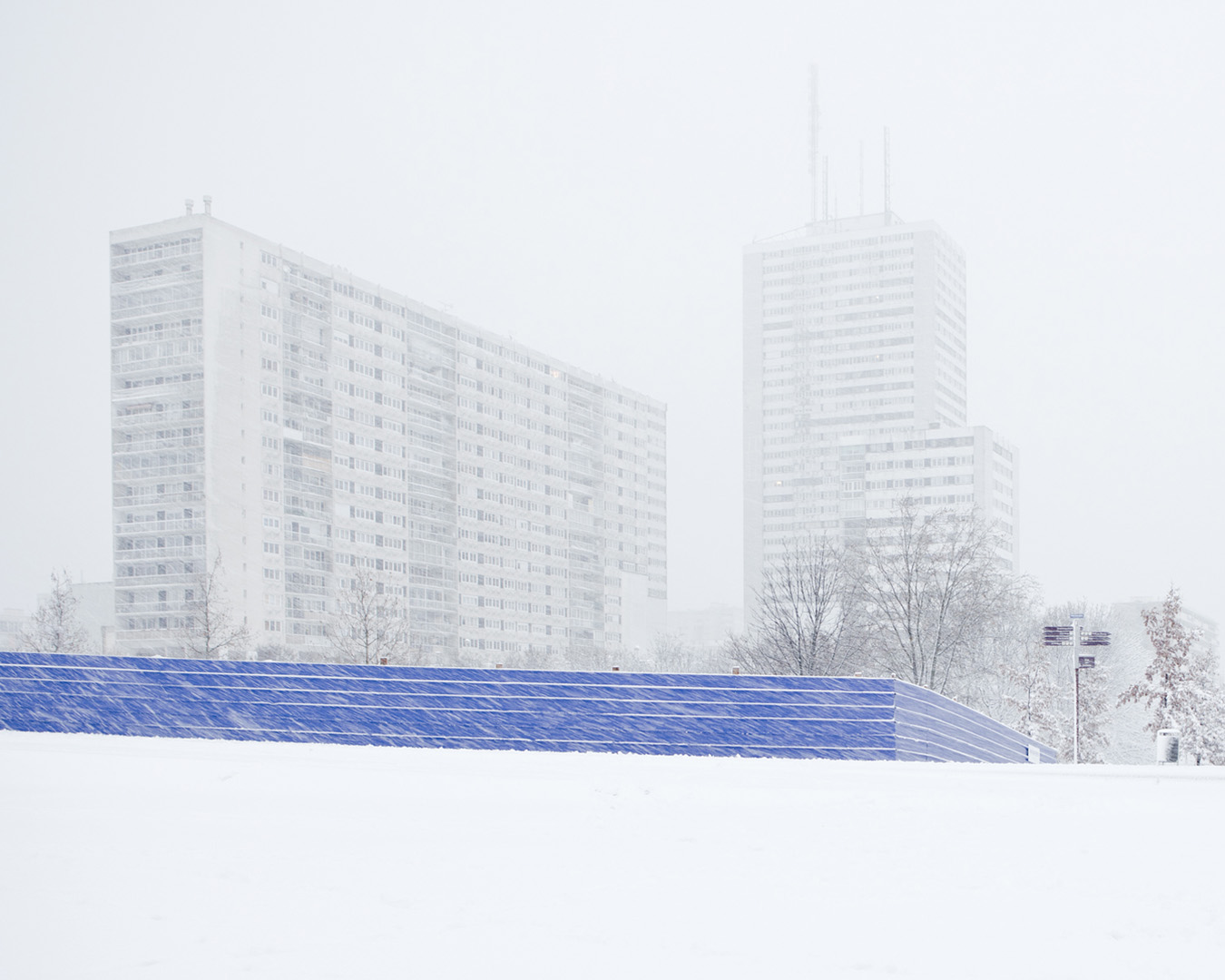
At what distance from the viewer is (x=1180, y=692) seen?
5550cm

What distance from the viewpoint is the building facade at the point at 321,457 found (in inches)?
4651

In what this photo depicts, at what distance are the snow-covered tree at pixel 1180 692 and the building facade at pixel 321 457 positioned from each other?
60.1 m

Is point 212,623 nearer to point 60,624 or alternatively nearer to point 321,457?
point 60,624

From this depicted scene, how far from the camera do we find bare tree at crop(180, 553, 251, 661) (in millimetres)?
80750

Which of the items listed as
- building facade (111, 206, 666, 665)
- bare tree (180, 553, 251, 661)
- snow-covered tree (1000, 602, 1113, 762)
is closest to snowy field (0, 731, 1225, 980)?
snow-covered tree (1000, 602, 1113, 762)

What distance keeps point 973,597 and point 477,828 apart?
45080mm

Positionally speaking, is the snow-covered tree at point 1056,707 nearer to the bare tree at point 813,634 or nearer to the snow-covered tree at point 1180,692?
the snow-covered tree at point 1180,692

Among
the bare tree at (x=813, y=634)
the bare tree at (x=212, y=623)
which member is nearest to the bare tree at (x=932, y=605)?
the bare tree at (x=813, y=634)

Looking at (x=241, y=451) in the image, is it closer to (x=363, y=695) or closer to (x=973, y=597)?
(x=973, y=597)

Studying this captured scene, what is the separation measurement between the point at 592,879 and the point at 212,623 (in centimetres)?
8337

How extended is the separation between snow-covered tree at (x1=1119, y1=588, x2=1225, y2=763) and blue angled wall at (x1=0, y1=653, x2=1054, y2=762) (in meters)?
38.3

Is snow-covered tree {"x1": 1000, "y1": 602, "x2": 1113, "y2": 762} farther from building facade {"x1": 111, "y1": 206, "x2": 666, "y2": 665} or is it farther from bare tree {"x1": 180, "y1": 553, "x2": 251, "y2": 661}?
building facade {"x1": 111, "y1": 206, "x2": 666, "y2": 665}

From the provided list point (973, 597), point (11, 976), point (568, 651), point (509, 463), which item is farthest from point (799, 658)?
point (509, 463)

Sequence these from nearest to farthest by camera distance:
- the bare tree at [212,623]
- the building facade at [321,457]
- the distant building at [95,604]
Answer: the bare tree at [212,623] < the building facade at [321,457] < the distant building at [95,604]
